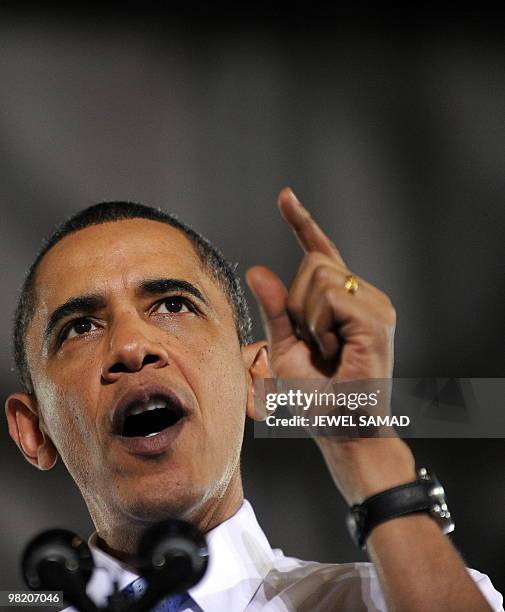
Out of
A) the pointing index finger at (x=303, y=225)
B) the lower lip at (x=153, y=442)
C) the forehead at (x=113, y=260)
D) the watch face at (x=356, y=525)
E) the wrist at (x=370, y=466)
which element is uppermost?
the forehead at (x=113, y=260)

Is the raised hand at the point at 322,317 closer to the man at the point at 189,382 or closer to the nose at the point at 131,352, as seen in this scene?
the man at the point at 189,382

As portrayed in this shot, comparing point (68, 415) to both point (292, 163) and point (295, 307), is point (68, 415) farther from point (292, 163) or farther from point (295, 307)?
point (292, 163)

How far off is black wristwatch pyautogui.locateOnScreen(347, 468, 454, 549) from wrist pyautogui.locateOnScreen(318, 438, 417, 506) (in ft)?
0.04

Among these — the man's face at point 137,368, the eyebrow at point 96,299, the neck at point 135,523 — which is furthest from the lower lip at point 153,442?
the eyebrow at point 96,299

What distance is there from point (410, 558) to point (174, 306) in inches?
22.0

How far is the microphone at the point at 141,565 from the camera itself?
1.15 metres

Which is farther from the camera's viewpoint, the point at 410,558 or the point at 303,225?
the point at 303,225

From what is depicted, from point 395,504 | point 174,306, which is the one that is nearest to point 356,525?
point 395,504

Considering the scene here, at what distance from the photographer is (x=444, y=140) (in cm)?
173

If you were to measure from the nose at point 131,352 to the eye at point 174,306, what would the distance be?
50 mm

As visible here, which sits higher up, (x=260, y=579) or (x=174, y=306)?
(x=174, y=306)

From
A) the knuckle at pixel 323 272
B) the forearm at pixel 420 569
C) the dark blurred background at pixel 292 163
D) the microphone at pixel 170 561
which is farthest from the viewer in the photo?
the dark blurred background at pixel 292 163

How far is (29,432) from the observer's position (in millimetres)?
1639

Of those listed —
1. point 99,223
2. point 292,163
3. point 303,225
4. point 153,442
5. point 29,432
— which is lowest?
point 153,442
